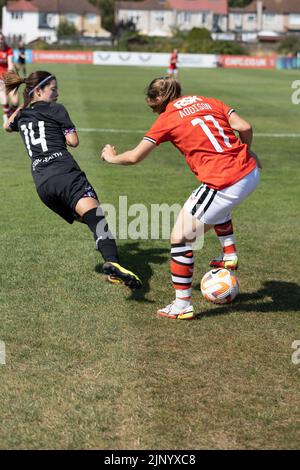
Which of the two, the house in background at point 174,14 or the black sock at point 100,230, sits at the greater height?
the black sock at point 100,230

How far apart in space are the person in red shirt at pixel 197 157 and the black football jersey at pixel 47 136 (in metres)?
0.91

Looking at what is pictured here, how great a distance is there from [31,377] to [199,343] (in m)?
1.45

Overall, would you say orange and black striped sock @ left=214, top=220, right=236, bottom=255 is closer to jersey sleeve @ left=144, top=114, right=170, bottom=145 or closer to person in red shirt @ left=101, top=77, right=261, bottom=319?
person in red shirt @ left=101, top=77, right=261, bottom=319

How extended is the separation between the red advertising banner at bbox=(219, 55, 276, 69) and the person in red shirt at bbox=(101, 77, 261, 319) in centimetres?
6019

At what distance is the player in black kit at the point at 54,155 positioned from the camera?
270 inches

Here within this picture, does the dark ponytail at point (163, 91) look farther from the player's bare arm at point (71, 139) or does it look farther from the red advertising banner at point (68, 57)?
the red advertising banner at point (68, 57)

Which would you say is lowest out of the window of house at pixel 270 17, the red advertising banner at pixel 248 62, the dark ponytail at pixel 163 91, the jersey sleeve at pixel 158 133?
the window of house at pixel 270 17

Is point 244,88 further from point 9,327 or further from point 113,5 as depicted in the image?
point 113,5

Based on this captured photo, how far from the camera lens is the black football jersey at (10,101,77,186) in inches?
274

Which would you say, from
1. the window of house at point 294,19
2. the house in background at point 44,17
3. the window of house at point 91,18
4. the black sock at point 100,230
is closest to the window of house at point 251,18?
the window of house at point 294,19

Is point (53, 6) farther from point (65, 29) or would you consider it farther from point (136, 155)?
point (136, 155)

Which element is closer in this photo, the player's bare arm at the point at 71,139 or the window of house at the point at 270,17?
the player's bare arm at the point at 71,139

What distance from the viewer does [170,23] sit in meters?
137

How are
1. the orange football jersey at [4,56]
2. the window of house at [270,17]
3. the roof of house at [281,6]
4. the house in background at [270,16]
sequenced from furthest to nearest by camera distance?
1. the window of house at [270,17]
2. the house in background at [270,16]
3. the roof of house at [281,6]
4. the orange football jersey at [4,56]
